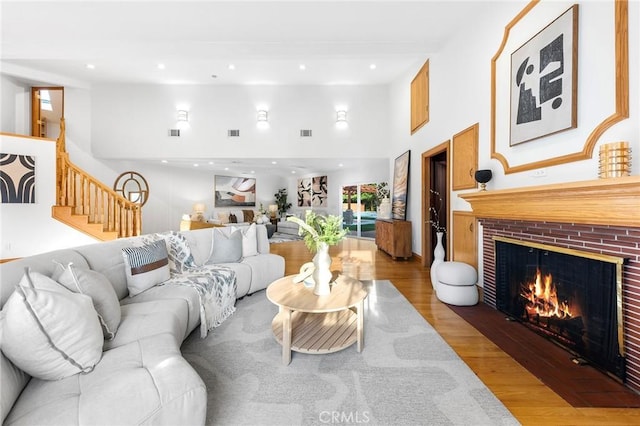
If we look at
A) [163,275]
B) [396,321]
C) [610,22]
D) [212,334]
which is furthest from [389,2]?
[212,334]

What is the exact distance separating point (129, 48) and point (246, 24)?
204 centimetres

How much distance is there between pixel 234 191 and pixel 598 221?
916cm

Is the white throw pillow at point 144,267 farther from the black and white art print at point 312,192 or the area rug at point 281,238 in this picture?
the black and white art print at point 312,192

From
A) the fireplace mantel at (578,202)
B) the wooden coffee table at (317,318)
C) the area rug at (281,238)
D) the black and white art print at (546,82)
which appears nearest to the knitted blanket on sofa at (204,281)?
the wooden coffee table at (317,318)

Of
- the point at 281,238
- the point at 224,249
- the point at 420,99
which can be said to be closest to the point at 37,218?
the point at 224,249

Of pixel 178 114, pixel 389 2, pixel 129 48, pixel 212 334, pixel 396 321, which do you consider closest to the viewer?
pixel 212 334

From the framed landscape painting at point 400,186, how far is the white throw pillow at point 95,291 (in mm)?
4845

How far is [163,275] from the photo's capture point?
7.73 feet

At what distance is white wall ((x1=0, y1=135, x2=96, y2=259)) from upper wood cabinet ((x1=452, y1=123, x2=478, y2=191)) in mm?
6319

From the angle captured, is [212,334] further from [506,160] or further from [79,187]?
[79,187]

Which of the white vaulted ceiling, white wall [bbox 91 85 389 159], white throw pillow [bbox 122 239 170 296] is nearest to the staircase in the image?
white wall [bbox 91 85 389 159]

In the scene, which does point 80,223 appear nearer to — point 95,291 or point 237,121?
point 237,121

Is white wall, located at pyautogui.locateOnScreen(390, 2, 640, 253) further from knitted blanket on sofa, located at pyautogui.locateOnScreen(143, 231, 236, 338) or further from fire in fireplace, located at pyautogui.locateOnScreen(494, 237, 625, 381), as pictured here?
knitted blanket on sofa, located at pyautogui.locateOnScreen(143, 231, 236, 338)

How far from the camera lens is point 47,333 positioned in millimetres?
1096
